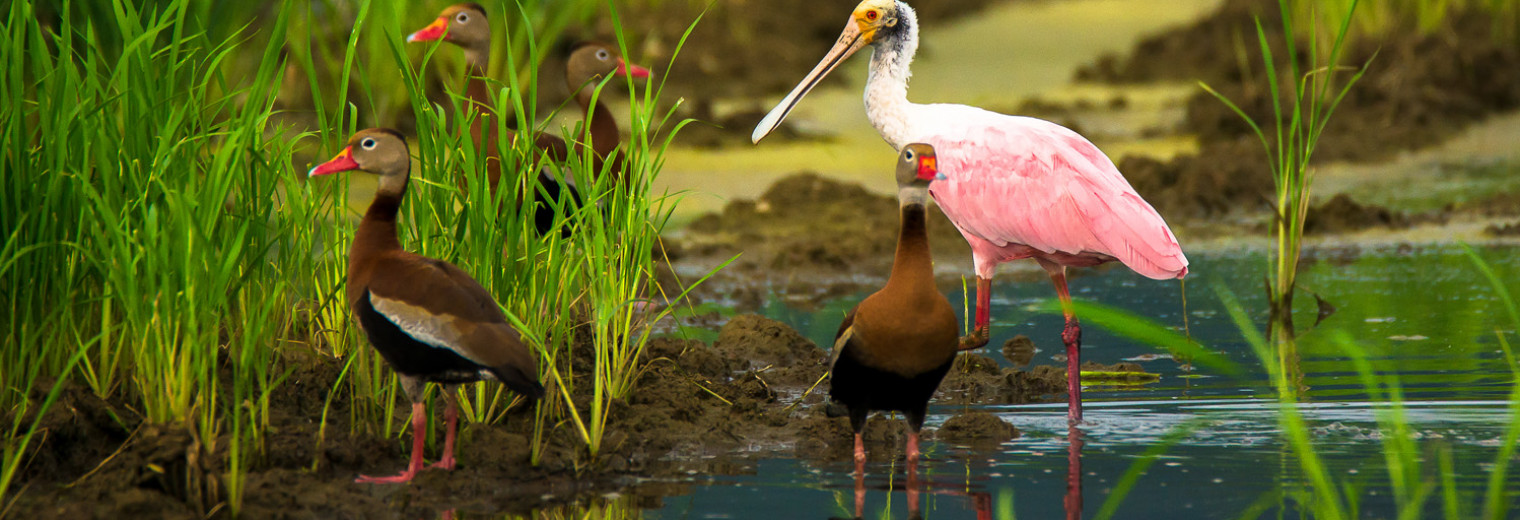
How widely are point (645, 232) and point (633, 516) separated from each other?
45.4 inches

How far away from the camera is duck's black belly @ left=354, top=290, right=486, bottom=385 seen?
413 cm

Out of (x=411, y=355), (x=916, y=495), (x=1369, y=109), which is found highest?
(x=1369, y=109)

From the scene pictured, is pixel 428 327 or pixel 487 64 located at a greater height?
pixel 487 64

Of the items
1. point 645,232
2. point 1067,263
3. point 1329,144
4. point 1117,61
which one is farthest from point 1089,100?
point 645,232

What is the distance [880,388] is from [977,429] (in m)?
0.56

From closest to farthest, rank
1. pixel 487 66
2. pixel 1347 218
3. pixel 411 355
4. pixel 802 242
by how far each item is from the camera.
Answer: pixel 411 355 < pixel 487 66 < pixel 802 242 < pixel 1347 218

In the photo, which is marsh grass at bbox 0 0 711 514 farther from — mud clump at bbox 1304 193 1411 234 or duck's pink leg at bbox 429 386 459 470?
mud clump at bbox 1304 193 1411 234

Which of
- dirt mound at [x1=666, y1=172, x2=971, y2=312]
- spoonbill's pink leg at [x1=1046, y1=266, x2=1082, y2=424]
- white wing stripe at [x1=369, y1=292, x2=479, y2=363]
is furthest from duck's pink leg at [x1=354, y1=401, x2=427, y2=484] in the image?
dirt mound at [x1=666, y1=172, x2=971, y2=312]

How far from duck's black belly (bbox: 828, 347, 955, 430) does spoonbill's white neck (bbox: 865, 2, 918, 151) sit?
1795 millimetres

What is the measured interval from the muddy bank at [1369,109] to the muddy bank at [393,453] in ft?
17.1

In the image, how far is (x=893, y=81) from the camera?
6.38 meters

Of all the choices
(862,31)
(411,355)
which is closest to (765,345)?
(862,31)

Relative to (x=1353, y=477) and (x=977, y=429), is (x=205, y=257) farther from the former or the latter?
(x=1353, y=477)

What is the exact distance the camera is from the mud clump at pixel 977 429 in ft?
16.2
